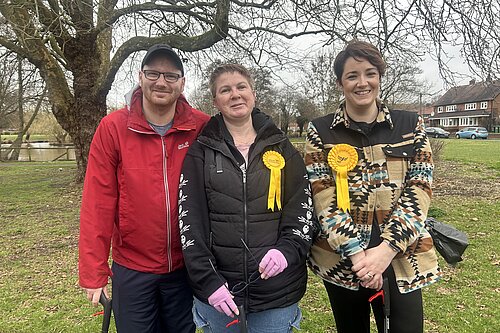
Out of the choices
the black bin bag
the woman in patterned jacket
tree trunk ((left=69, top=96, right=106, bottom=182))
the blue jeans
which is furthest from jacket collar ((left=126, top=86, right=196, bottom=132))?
tree trunk ((left=69, top=96, right=106, bottom=182))

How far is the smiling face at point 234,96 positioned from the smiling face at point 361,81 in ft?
1.76

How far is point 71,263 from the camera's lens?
5.75 meters

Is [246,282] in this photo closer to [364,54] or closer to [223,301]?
[223,301]

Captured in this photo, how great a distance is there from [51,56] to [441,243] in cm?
1162

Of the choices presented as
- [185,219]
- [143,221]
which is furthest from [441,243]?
[143,221]

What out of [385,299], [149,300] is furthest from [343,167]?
[149,300]

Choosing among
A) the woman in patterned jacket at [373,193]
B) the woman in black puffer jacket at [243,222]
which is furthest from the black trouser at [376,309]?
the woman in black puffer jacket at [243,222]

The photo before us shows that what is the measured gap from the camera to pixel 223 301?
76.5 inches

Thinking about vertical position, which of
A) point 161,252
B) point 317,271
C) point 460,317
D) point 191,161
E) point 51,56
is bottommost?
point 460,317

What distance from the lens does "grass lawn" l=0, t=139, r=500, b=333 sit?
385 cm

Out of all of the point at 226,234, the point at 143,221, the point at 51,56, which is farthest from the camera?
the point at 51,56

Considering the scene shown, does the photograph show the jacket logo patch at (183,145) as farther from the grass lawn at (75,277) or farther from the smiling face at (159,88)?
the grass lawn at (75,277)

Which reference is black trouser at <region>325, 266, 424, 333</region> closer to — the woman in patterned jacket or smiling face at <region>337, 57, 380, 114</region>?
the woman in patterned jacket

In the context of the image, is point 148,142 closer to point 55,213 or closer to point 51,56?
point 55,213
